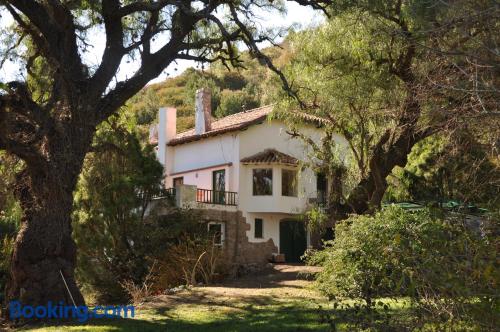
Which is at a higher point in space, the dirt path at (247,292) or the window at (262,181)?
the window at (262,181)

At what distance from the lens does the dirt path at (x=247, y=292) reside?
1673 cm

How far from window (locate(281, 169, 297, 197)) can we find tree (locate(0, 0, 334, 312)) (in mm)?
14957

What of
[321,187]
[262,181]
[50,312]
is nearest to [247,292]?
[50,312]

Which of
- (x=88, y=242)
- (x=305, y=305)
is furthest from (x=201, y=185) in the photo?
(x=305, y=305)

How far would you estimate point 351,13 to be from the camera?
1524cm

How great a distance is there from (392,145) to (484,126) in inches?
417

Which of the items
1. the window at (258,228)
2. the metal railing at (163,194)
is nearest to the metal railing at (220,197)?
the window at (258,228)

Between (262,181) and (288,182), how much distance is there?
135cm

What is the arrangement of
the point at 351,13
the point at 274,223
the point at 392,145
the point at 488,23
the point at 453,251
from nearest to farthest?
the point at 453,251 → the point at 488,23 → the point at 351,13 → the point at 392,145 → the point at 274,223

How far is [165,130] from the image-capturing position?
3512 centimetres

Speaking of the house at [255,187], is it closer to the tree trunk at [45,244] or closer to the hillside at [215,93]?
the hillside at [215,93]

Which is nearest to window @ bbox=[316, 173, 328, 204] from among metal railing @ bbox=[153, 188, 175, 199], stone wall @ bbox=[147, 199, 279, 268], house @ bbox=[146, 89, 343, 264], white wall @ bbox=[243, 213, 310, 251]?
house @ bbox=[146, 89, 343, 264]

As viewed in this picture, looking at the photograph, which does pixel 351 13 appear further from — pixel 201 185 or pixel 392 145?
pixel 201 185

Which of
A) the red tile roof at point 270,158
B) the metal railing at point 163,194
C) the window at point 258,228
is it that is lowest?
the window at point 258,228
